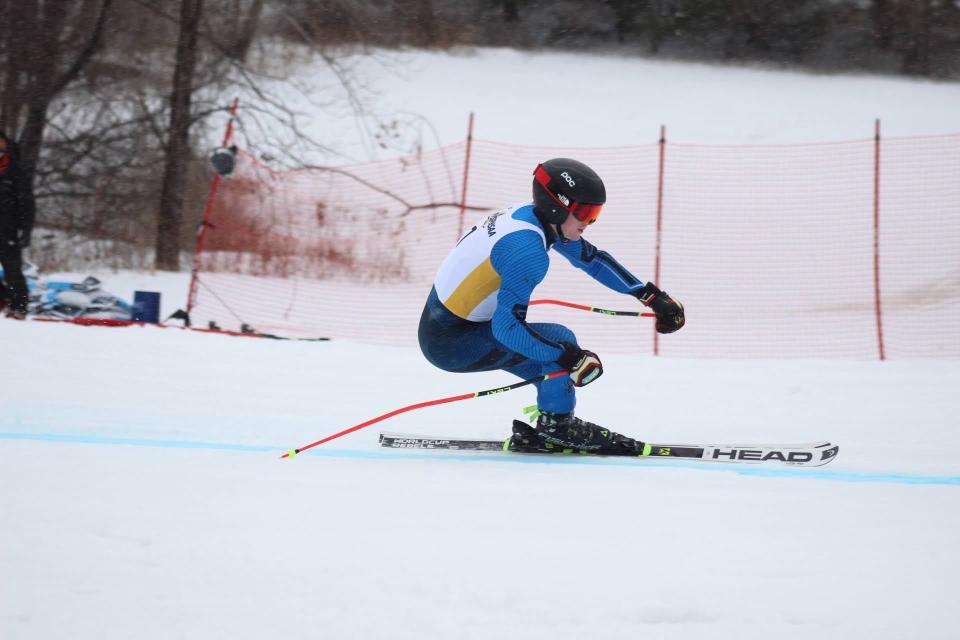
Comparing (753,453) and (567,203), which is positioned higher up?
(567,203)

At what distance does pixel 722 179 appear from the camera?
15227mm

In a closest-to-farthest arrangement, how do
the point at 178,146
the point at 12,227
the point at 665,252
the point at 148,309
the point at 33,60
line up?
the point at 12,227
the point at 148,309
the point at 33,60
the point at 178,146
the point at 665,252

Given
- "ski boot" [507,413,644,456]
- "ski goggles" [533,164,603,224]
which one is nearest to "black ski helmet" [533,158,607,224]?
"ski goggles" [533,164,603,224]

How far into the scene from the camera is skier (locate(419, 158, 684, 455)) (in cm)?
423

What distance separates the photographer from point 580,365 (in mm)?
4246

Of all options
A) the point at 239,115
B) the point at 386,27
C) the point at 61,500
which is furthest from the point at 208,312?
the point at 386,27

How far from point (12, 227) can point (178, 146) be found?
4688mm

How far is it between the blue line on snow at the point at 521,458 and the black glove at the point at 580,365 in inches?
20.0

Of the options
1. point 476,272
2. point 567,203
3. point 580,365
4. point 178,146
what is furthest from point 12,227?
point 580,365

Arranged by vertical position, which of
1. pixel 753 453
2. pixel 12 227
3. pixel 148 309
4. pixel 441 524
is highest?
pixel 12 227

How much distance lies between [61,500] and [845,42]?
932 inches

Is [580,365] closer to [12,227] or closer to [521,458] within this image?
[521,458]

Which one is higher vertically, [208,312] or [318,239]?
[318,239]

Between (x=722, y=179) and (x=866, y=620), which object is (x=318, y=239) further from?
(x=866, y=620)
